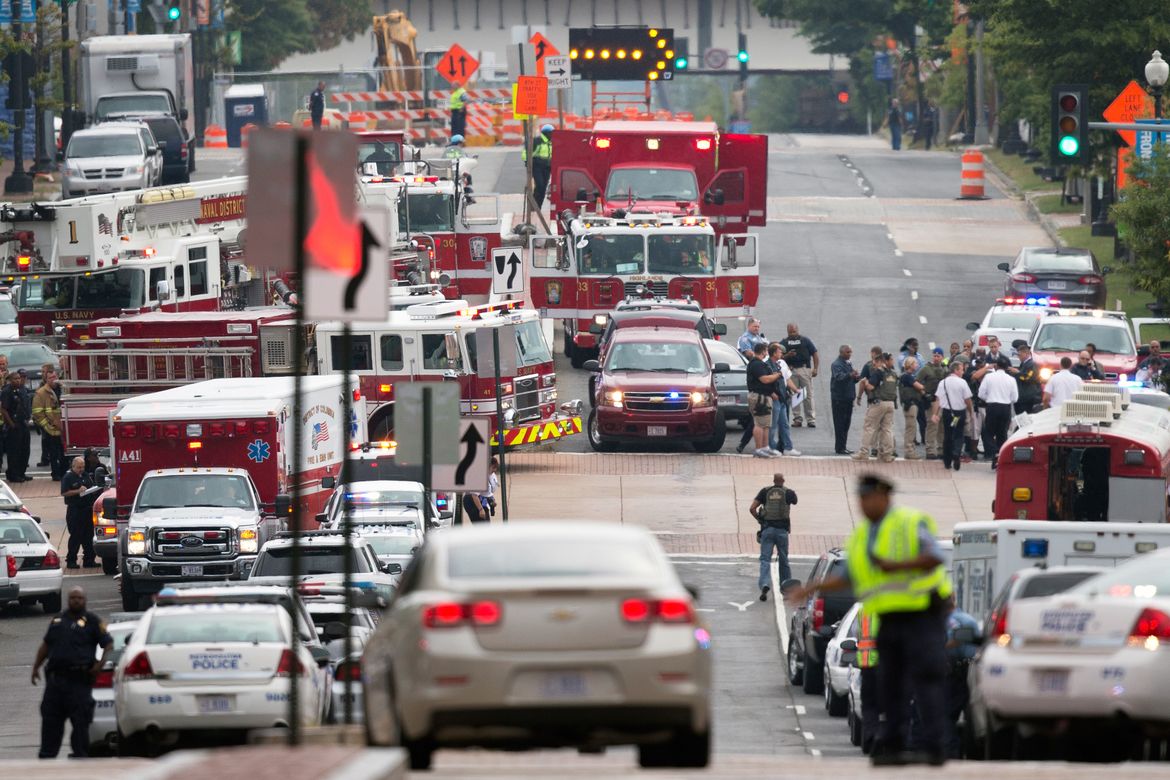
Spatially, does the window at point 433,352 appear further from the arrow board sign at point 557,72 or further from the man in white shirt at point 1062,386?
the arrow board sign at point 557,72

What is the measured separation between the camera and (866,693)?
17281 mm

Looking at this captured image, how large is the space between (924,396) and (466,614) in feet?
83.6

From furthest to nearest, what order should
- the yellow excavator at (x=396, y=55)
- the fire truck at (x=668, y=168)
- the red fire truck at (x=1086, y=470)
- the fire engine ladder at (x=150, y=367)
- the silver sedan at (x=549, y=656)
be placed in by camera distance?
the yellow excavator at (x=396, y=55) → the fire truck at (x=668, y=168) → the fire engine ladder at (x=150, y=367) → the red fire truck at (x=1086, y=470) → the silver sedan at (x=549, y=656)

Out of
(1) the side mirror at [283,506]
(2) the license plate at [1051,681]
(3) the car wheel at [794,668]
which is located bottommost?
(3) the car wheel at [794,668]

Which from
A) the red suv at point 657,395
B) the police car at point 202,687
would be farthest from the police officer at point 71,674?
the red suv at point 657,395

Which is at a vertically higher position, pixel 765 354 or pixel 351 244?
pixel 351 244

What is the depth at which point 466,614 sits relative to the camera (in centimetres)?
1145

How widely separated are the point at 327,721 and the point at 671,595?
733cm

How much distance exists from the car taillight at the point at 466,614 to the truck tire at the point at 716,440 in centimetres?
2532

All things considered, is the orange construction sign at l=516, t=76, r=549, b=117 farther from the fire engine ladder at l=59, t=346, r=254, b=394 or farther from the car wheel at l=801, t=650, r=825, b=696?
the car wheel at l=801, t=650, r=825, b=696

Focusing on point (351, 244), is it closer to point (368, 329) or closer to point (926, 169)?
point (368, 329)

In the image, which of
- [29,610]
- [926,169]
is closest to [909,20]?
[926,169]

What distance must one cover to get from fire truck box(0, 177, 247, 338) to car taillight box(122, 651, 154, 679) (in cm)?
2087

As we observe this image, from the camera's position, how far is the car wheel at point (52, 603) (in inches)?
1121
